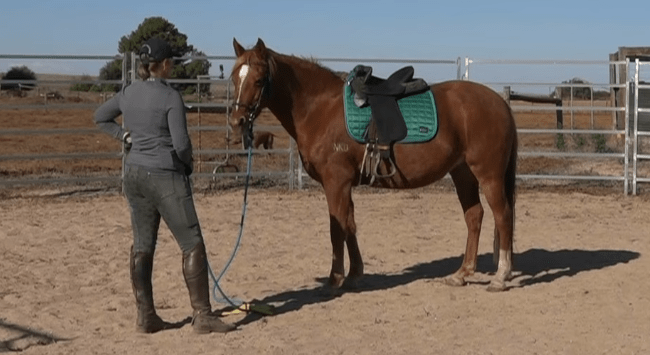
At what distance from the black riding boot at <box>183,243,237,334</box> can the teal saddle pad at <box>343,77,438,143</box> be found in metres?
1.77

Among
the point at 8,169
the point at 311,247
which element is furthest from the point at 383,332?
the point at 8,169

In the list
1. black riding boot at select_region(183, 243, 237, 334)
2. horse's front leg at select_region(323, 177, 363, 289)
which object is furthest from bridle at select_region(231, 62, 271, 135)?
black riding boot at select_region(183, 243, 237, 334)

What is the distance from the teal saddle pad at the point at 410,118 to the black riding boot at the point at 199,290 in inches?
69.8

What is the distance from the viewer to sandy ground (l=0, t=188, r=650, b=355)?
5.94m

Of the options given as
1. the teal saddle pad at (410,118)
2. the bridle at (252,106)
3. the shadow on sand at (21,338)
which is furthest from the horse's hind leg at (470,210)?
the shadow on sand at (21,338)

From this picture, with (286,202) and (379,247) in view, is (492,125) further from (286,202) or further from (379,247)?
(286,202)

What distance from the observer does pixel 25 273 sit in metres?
8.16

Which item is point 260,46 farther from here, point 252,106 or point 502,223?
point 502,223

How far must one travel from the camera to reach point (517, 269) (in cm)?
843

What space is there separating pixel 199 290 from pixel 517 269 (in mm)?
3447

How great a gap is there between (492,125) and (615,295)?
1.60 m

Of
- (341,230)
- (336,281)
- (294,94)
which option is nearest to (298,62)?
(294,94)

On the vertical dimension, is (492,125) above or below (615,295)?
above

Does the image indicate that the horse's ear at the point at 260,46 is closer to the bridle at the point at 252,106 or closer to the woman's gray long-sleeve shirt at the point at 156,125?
the bridle at the point at 252,106
